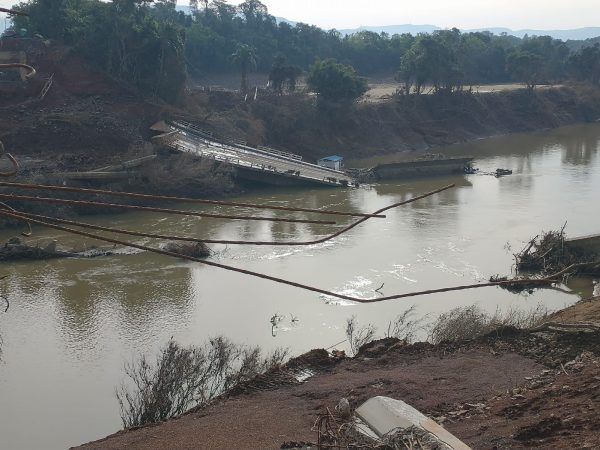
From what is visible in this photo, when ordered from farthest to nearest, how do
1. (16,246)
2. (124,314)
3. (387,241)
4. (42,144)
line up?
(42,144) → (387,241) → (16,246) → (124,314)

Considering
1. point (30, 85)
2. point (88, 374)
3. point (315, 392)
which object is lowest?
point (88, 374)

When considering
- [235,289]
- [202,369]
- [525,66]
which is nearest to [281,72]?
[525,66]

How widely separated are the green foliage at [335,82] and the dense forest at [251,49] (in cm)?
17

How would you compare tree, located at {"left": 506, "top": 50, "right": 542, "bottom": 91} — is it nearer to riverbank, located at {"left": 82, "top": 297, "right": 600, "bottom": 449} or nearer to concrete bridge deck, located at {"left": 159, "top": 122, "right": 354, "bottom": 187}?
concrete bridge deck, located at {"left": 159, "top": 122, "right": 354, "bottom": 187}

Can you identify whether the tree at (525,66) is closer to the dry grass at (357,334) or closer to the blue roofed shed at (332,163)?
the blue roofed shed at (332,163)

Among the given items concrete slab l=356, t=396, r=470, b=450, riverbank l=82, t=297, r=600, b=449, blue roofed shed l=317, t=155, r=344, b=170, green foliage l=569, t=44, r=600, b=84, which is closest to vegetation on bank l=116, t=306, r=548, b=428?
riverbank l=82, t=297, r=600, b=449

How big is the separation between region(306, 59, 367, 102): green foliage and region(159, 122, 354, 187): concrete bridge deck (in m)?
8.07

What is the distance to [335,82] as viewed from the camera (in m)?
47.2

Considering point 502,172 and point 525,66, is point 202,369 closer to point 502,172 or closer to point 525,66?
point 502,172

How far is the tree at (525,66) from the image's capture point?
203 feet

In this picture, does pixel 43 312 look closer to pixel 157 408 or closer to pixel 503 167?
A: pixel 157 408

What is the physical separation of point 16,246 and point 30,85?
55.9 ft

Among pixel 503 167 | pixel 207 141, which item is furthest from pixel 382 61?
pixel 207 141

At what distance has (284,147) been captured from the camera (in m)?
45.8
